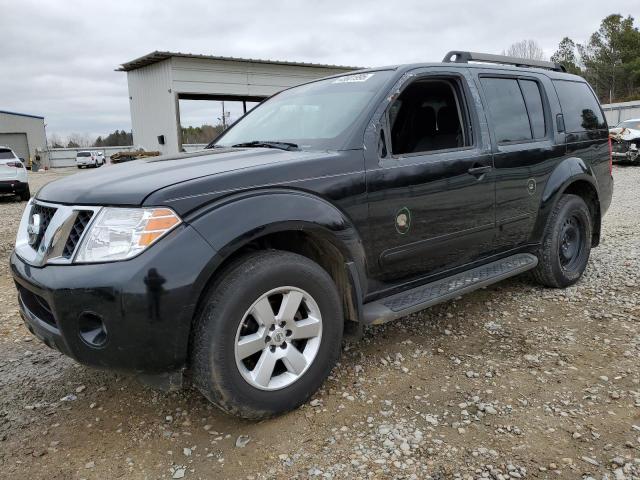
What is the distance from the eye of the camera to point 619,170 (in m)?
16.3

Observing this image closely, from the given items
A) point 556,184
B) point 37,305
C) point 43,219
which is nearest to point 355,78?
A: point 556,184

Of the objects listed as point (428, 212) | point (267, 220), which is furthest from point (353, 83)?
point (267, 220)

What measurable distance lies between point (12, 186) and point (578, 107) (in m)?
13.7

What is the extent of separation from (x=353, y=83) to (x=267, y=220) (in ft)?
4.75

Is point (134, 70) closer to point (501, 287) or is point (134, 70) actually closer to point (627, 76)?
point (501, 287)

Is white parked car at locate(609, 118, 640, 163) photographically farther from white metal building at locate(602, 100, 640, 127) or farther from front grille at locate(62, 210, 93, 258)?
front grille at locate(62, 210, 93, 258)

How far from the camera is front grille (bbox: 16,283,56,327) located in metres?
2.47

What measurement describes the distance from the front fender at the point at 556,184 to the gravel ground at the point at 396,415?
805 millimetres

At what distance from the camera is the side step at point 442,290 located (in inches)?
120

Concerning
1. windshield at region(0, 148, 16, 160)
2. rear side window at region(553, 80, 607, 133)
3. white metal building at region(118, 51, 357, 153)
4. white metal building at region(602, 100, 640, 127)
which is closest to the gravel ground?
rear side window at region(553, 80, 607, 133)

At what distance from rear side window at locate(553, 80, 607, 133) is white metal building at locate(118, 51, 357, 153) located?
18.8m

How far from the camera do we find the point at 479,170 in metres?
3.63

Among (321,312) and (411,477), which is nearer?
(411,477)

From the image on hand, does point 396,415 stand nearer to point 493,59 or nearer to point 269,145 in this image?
point 269,145
